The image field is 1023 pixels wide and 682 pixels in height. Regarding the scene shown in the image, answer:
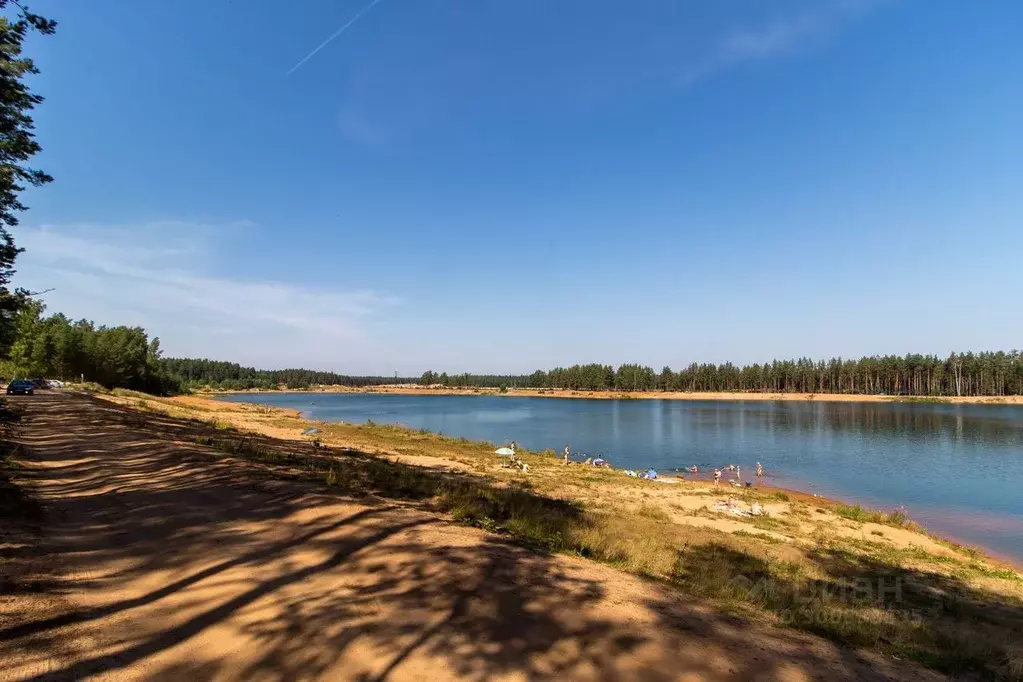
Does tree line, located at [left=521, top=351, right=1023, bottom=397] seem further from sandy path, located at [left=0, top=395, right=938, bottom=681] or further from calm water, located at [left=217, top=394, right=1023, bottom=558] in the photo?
sandy path, located at [left=0, top=395, right=938, bottom=681]

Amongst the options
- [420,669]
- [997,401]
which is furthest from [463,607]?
[997,401]

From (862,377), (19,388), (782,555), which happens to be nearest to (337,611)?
(782,555)

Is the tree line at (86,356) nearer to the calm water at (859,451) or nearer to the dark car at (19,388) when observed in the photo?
the dark car at (19,388)

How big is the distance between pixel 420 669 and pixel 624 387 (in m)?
Result: 188

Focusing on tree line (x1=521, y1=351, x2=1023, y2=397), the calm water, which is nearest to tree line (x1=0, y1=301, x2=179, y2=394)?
the calm water

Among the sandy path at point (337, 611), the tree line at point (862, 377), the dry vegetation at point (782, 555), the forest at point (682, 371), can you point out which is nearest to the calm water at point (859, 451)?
the dry vegetation at point (782, 555)

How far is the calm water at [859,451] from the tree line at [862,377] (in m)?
63.9

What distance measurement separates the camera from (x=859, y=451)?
4638 cm

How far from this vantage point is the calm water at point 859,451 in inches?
1090

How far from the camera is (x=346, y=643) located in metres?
4.77

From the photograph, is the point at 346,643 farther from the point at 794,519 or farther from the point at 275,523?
the point at 794,519

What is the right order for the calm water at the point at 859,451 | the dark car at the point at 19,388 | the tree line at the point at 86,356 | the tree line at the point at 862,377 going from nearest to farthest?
the calm water at the point at 859,451 < the dark car at the point at 19,388 < the tree line at the point at 86,356 < the tree line at the point at 862,377

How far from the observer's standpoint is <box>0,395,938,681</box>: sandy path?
448cm

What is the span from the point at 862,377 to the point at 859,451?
11783 cm
